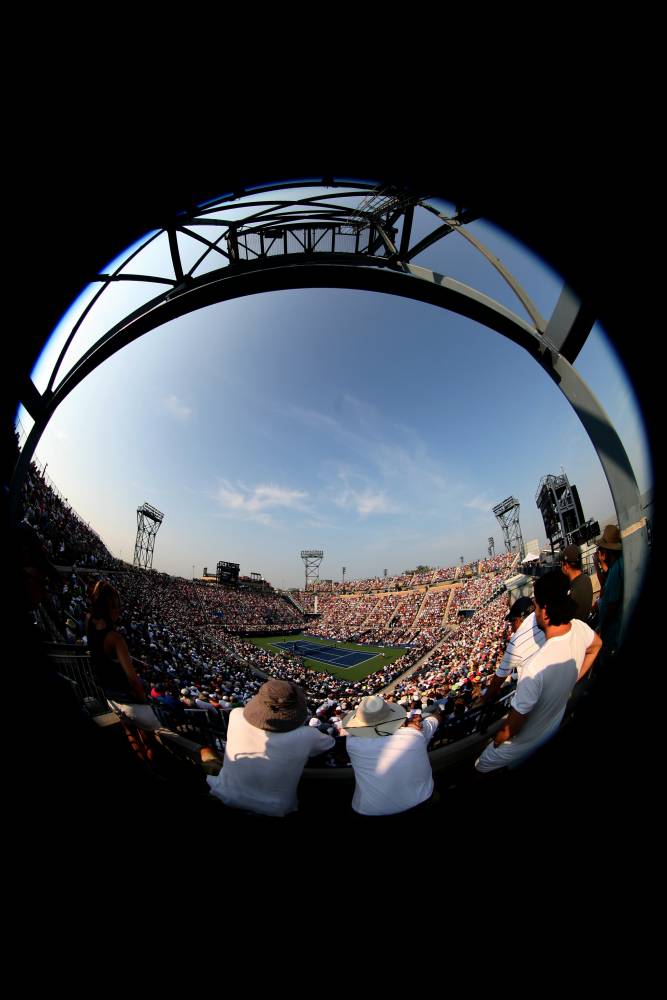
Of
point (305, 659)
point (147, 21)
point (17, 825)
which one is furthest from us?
point (305, 659)

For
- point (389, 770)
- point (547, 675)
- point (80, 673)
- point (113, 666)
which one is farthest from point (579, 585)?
point (80, 673)

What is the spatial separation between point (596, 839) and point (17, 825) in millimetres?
2131

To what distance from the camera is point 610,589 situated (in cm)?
174

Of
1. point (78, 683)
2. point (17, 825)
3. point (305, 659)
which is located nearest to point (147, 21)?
point (78, 683)

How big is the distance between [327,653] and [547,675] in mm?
2995

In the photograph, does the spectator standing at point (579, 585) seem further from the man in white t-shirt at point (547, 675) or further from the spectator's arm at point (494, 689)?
the spectator's arm at point (494, 689)

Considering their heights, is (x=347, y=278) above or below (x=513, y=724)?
above

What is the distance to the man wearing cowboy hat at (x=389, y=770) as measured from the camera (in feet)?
4.77

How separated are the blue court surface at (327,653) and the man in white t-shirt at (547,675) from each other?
161cm

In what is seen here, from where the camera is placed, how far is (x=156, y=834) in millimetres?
1237

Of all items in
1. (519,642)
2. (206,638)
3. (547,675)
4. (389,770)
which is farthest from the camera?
(206,638)

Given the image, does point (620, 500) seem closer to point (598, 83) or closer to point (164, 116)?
point (598, 83)

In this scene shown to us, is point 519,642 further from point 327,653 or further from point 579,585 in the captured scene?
point 327,653

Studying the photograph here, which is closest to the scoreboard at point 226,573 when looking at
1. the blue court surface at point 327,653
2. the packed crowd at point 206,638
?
the packed crowd at point 206,638
